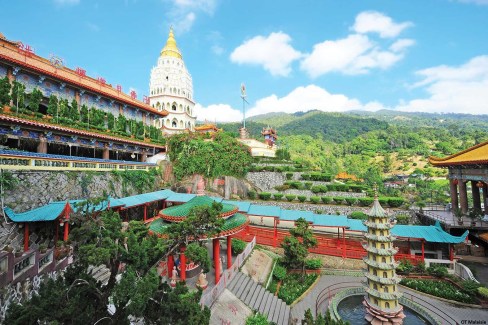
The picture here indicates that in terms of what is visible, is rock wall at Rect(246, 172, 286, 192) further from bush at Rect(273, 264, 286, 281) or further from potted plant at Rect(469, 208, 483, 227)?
potted plant at Rect(469, 208, 483, 227)

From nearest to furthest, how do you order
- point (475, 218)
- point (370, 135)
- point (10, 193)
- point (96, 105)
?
point (10, 193) < point (475, 218) < point (96, 105) < point (370, 135)

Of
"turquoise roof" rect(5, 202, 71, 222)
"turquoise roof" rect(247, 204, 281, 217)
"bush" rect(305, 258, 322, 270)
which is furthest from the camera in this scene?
"turquoise roof" rect(247, 204, 281, 217)

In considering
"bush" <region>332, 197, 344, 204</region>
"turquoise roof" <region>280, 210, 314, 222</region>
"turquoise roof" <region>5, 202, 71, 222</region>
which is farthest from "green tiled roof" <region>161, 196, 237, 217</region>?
"bush" <region>332, 197, 344, 204</region>

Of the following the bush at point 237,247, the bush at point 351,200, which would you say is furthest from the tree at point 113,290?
the bush at point 351,200

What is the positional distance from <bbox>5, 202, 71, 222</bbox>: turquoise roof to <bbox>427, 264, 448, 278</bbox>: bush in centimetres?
2202

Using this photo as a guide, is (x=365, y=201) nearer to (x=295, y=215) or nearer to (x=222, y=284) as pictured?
(x=295, y=215)

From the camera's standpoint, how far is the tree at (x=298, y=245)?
1661 cm

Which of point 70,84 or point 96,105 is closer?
point 70,84

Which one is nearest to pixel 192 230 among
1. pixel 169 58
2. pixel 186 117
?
pixel 186 117

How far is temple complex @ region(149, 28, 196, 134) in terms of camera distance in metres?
49.1

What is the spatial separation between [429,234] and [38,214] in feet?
77.8

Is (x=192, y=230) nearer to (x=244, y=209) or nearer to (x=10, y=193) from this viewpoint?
Result: (x=10, y=193)

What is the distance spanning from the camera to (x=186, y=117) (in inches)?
1984

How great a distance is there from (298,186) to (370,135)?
8437cm
